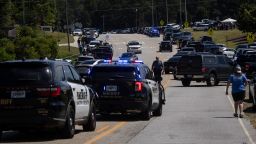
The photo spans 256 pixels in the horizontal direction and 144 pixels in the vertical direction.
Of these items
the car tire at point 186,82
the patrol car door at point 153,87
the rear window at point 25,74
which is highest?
the rear window at point 25,74

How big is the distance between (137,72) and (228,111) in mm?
5088

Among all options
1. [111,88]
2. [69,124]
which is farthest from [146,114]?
[69,124]

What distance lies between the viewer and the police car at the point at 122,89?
22266 mm

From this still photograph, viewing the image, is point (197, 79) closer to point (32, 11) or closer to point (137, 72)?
point (137, 72)

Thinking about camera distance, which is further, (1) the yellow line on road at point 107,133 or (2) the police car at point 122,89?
(2) the police car at point 122,89

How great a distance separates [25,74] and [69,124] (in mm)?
1480

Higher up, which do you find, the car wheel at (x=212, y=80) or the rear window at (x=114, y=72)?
the rear window at (x=114, y=72)

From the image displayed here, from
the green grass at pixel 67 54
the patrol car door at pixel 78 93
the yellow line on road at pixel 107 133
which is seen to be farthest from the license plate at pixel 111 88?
the green grass at pixel 67 54

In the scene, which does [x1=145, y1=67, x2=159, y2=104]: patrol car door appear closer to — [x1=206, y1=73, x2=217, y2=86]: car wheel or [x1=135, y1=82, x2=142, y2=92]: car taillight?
[x1=135, y1=82, x2=142, y2=92]: car taillight

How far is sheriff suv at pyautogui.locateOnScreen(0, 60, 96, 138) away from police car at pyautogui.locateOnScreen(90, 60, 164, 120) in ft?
17.8

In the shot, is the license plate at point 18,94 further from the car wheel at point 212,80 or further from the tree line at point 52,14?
the tree line at point 52,14

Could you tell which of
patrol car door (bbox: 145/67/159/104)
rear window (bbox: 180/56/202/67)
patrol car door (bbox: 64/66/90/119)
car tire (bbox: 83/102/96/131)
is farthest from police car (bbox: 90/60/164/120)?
rear window (bbox: 180/56/202/67)

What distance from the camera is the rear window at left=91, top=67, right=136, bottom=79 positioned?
2247 cm

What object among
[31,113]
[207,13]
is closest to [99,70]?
[31,113]
